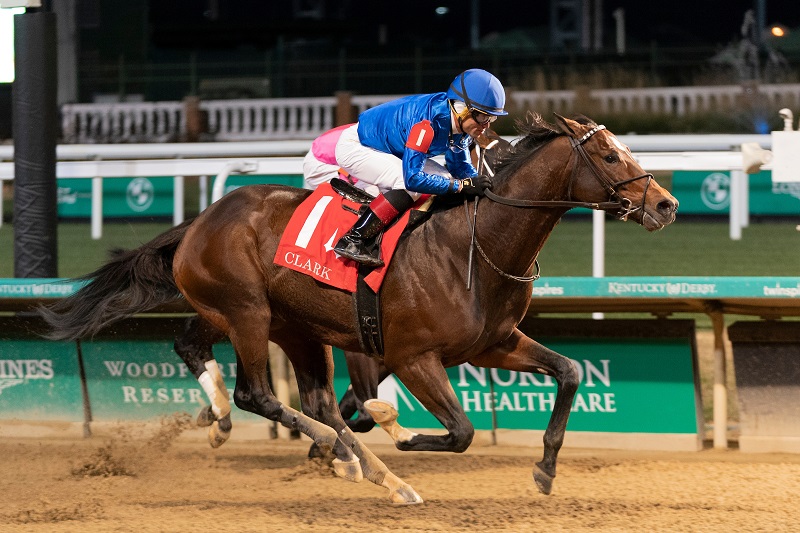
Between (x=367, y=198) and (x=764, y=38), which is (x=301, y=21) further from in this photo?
(x=367, y=198)

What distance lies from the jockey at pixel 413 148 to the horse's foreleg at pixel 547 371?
2.05 feet

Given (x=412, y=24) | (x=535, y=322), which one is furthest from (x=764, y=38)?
(x=535, y=322)

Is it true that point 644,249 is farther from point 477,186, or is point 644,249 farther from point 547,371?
point 477,186

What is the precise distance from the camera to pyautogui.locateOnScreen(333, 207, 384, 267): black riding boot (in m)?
4.41

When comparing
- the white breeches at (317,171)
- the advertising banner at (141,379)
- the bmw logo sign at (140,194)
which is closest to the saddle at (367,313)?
the white breeches at (317,171)

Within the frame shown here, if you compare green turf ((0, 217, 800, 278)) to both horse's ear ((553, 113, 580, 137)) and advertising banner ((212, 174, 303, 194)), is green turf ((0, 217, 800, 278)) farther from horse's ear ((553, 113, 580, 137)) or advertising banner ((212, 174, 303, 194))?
horse's ear ((553, 113, 580, 137))

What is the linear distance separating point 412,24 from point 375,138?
20.7 m

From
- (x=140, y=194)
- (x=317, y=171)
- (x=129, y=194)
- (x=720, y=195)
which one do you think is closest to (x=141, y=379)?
(x=317, y=171)

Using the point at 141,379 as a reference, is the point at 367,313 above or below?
above

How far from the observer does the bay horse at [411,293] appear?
4246mm

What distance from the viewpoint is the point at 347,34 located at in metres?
22.9

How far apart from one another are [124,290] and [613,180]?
240 cm

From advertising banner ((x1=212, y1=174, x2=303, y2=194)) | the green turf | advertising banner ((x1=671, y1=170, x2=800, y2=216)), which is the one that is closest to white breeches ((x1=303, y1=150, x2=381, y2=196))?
advertising banner ((x1=212, y1=174, x2=303, y2=194))

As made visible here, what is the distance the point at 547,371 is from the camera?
14.9ft
